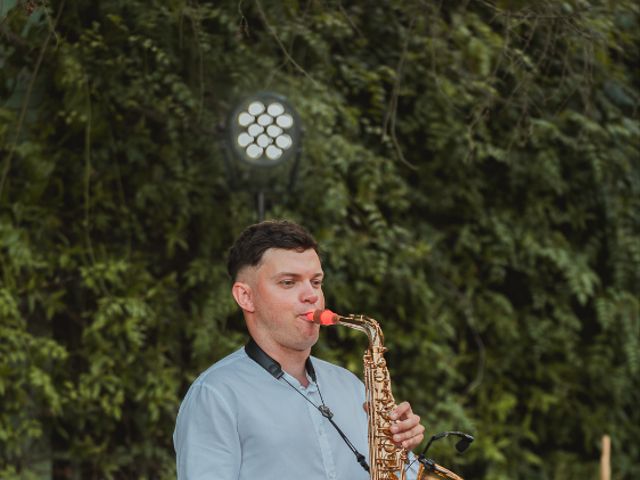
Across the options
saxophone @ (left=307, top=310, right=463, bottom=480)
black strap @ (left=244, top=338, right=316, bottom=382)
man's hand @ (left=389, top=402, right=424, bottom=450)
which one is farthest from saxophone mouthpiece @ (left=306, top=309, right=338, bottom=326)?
man's hand @ (left=389, top=402, right=424, bottom=450)

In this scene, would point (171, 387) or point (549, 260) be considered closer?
point (171, 387)

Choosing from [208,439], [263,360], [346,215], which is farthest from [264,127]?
[208,439]

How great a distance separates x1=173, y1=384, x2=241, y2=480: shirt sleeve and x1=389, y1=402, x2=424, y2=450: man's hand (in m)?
0.35

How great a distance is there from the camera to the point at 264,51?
576cm

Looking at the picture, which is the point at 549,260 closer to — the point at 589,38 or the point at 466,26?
the point at 466,26

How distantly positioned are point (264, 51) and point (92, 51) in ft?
3.08

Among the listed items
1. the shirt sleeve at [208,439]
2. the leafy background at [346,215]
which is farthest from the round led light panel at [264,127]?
the shirt sleeve at [208,439]

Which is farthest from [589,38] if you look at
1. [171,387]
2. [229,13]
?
[171,387]

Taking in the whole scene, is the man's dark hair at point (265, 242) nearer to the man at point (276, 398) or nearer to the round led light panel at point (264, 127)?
the man at point (276, 398)

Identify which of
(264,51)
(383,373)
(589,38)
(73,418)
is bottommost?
(73,418)

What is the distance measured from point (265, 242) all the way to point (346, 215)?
3.20m

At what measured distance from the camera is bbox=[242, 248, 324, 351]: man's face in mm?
2666

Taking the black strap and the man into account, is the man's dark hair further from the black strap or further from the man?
the black strap

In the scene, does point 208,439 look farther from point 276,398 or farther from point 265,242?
point 265,242
